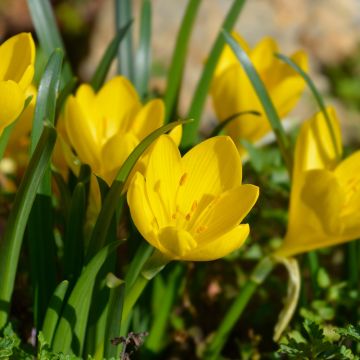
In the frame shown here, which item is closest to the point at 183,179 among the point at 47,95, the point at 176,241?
the point at 176,241

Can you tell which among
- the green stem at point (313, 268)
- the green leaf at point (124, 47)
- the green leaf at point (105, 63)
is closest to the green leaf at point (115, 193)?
the green leaf at point (105, 63)

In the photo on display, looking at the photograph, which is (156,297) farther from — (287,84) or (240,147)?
(287,84)

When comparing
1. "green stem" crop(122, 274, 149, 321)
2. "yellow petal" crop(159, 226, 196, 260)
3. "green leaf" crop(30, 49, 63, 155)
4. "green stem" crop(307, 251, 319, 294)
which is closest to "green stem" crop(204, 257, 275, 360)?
"green stem" crop(307, 251, 319, 294)

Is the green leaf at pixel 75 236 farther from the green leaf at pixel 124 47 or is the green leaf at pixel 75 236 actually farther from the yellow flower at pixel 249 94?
the green leaf at pixel 124 47

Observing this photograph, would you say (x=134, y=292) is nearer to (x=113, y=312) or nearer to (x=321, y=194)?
(x=113, y=312)

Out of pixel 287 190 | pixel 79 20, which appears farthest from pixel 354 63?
pixel 287 190

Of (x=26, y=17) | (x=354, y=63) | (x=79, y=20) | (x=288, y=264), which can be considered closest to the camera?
(x=288, y=264)
